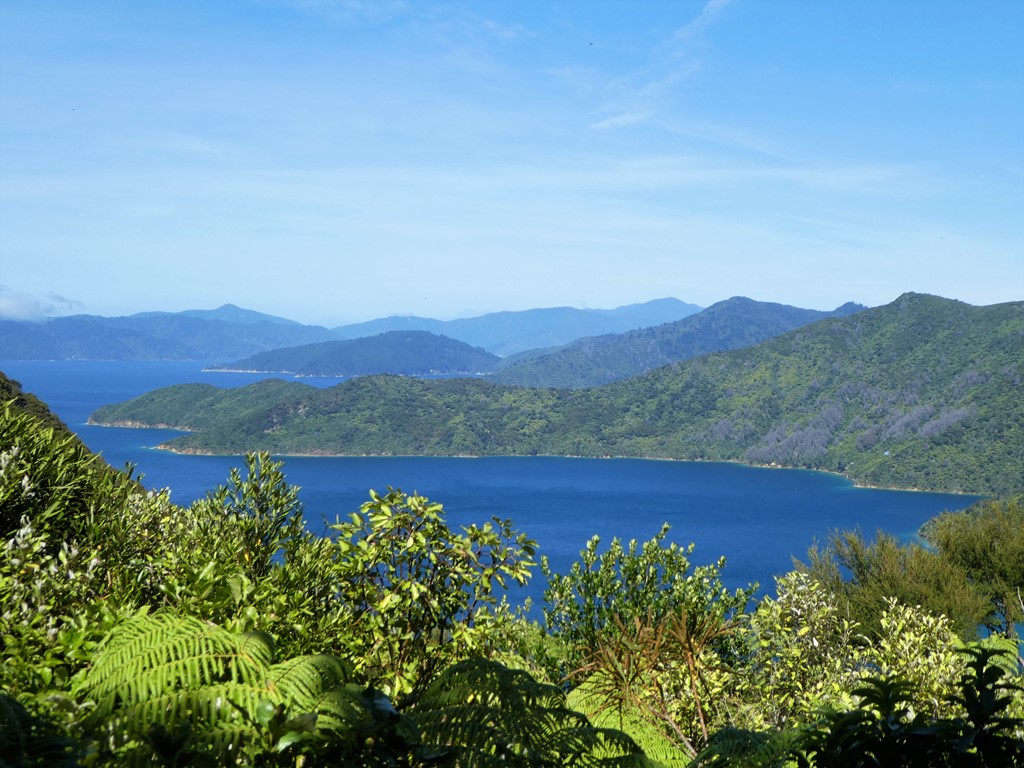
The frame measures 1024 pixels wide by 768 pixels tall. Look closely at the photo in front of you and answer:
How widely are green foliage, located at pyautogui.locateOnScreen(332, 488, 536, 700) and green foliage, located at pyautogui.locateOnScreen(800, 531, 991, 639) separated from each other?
20012mm

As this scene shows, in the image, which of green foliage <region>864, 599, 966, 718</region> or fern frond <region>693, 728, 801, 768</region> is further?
green foliage <region>864, 599, 966, 718</region>

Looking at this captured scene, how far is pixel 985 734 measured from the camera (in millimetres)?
2744

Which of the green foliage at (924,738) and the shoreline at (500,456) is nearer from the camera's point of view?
the green foliage at (924,738)

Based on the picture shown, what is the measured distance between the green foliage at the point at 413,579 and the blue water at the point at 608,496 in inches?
2610

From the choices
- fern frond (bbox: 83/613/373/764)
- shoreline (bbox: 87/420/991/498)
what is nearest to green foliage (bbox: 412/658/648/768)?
fern frond (bbox: 83/613/373/764)

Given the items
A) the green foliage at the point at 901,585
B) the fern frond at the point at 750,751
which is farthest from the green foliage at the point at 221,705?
the green foliage at the point at 901,585

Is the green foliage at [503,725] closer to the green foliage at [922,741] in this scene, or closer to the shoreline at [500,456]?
the green foliage at [922,741]

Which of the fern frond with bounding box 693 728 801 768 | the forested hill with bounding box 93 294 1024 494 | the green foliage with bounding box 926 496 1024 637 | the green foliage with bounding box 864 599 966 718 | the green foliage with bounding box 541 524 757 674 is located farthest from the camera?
the forested hill with bounding box 93 294 1024 494

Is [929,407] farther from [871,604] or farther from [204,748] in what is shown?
[204,748]

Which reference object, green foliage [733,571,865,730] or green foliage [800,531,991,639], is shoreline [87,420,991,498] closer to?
green foliage [800,531,991,639]

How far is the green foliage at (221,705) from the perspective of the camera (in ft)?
8.11

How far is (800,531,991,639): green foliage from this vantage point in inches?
980

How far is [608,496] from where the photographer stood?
445 ft

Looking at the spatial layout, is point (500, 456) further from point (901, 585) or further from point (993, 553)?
point (901, 585)
